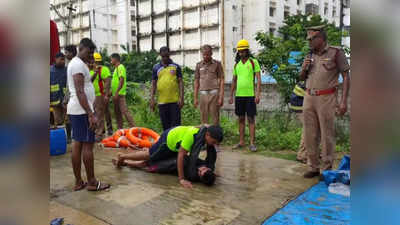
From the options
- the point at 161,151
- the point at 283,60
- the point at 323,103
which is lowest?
the point at 161,151

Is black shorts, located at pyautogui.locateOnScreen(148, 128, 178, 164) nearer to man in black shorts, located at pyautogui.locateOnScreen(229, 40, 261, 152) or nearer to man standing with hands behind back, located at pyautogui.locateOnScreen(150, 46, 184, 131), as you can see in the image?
man standing with hands behind back, located at pyautogui.locateOnScreen(150, 46, 184, 131)

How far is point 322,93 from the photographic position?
3807 millimetres

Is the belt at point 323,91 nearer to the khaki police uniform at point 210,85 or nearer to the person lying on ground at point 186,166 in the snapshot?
the person lying on ground at point 186,166

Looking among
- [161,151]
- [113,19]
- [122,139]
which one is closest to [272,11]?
[113,19]

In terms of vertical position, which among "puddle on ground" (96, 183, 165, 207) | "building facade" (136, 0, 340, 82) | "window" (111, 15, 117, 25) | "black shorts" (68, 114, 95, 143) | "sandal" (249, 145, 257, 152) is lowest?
"puddle on ground" (96, 183, 165, 207)

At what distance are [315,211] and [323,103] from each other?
1.39 metres

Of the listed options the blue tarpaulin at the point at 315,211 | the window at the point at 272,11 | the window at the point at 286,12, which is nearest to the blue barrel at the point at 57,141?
the blue tarpaulin at the point at 315,211

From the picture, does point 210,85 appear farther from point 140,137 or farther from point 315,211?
point 315,211

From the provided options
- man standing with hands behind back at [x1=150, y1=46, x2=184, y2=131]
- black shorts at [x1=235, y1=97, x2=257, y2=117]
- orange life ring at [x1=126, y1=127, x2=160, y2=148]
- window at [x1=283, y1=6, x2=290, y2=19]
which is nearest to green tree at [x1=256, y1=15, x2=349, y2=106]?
black shorts at [x1=235, y1=97, x2=257, y2=117]

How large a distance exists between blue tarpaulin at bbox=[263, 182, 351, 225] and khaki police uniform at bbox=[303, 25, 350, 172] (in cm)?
61

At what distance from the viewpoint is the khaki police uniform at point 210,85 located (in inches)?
220

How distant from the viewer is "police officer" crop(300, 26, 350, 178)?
3.72 meters
